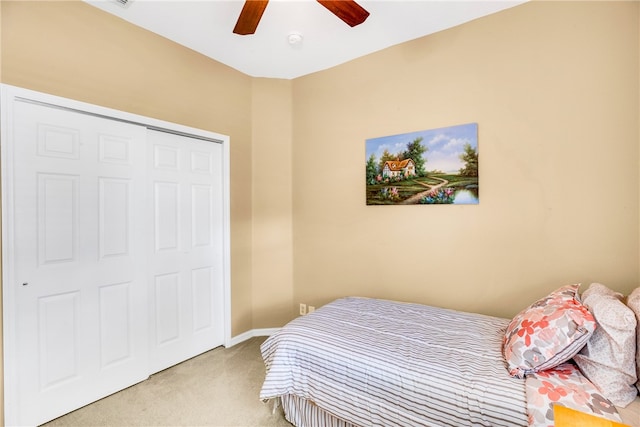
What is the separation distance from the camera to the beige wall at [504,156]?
72.6 inches

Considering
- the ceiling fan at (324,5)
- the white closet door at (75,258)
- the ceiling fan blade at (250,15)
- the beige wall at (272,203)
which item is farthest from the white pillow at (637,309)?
the white closet door at (75,258)

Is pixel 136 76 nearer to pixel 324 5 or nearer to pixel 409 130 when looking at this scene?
pixel 324 5

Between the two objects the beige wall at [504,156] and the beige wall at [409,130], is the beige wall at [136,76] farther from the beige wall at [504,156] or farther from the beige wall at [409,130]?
the beige wall at [504,156]

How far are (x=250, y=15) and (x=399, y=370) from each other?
2.03m

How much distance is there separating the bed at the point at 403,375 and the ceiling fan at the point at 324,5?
1836 millimetres

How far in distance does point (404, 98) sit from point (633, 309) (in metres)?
1.97

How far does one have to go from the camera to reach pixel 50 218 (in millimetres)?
1905

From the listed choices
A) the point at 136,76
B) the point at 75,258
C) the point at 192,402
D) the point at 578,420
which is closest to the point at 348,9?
the point at 136,76

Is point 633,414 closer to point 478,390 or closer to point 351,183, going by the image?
point 478,390

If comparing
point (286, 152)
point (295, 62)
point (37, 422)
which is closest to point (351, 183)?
point (286, 152)

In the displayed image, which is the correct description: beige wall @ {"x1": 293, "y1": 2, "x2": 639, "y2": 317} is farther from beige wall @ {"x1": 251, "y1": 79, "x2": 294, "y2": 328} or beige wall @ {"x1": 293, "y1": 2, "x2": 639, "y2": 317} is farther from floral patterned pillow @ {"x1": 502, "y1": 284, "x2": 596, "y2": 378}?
floral patterned pillow @ {"x1": 502, "y1": 284, "x2": 596, "y2": 378}

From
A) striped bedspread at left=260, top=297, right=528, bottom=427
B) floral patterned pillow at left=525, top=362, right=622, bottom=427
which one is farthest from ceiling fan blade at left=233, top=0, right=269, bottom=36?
floral patterned pillow at left=525, top=362, right=622, bottom=427

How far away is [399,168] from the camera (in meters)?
2.56

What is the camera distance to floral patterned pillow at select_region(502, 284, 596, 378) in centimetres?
130
